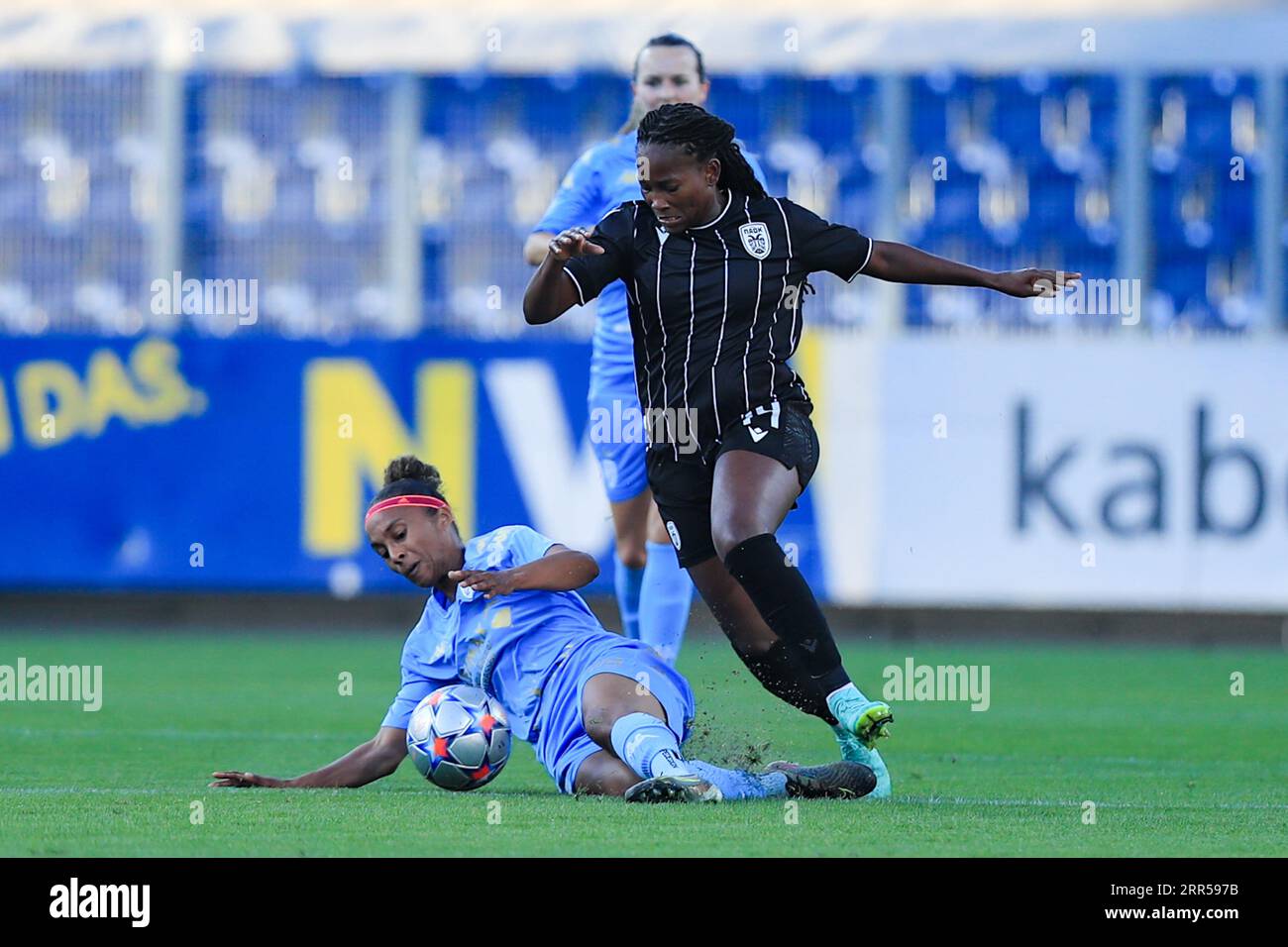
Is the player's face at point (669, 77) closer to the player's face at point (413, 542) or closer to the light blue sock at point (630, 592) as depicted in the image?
the light blue sock at point (630, 592)

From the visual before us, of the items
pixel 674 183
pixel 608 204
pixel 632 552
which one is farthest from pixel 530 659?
pixel 608 204

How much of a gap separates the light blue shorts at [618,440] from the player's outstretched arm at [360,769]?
206 centimetres

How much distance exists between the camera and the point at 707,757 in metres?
6.64

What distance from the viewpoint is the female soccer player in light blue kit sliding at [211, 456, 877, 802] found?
595 cm

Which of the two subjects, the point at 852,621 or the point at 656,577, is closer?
the point at 656,577

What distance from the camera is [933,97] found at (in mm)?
16734

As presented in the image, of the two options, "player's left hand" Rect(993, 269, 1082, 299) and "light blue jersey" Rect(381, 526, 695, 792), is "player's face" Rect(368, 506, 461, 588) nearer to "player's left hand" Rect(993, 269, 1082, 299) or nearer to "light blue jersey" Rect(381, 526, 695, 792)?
"light blue jersey" Rect(381, 526, 695, 792)

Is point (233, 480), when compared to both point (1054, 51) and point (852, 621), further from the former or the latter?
Answer: point (1054, 51)

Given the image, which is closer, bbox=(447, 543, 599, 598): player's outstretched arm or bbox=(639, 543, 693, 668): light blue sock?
bbox=(447, 543, 599, 598): player's outstretched arm

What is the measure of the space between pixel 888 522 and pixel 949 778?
279 inches

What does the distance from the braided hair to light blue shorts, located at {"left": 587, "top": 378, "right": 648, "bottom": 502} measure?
70.0 inches
